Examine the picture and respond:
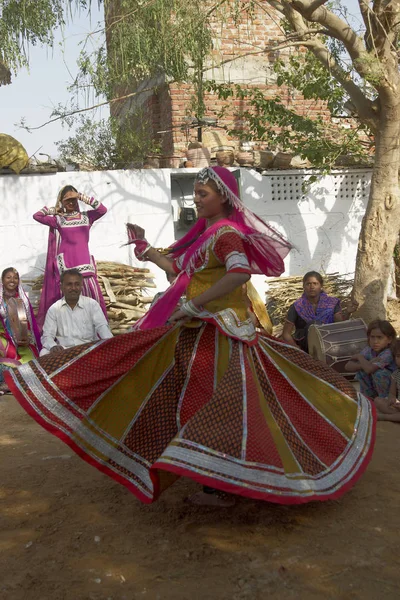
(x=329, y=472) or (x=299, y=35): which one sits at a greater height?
(x=299, y=35)

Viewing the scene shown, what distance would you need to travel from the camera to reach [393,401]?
5926 mm

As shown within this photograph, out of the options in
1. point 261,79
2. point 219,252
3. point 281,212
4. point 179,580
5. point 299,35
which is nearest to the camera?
point 179,580

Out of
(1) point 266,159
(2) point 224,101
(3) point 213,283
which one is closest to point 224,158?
(1) point 266,159

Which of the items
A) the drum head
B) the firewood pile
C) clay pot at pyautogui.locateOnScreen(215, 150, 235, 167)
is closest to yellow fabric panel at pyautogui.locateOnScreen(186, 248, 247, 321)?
the drum head

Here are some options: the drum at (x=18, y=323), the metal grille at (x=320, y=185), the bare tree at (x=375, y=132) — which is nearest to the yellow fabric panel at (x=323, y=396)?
the drum at (x=18, y=323)

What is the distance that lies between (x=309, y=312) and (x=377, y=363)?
1.77 metres

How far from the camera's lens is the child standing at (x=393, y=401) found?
19.1ft

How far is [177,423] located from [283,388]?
1.92 ft

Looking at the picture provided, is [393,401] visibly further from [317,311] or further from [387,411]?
[317,311]

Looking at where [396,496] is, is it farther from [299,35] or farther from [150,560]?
[299,35]

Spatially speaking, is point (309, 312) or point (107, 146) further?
point (107, 146)

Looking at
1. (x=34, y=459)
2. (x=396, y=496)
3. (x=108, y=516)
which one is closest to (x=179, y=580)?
(x=108, y=516)

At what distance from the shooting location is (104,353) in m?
3.71

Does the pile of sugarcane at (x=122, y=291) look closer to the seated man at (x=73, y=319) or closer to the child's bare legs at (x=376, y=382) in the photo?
the seated man at (x=73, y=319)
